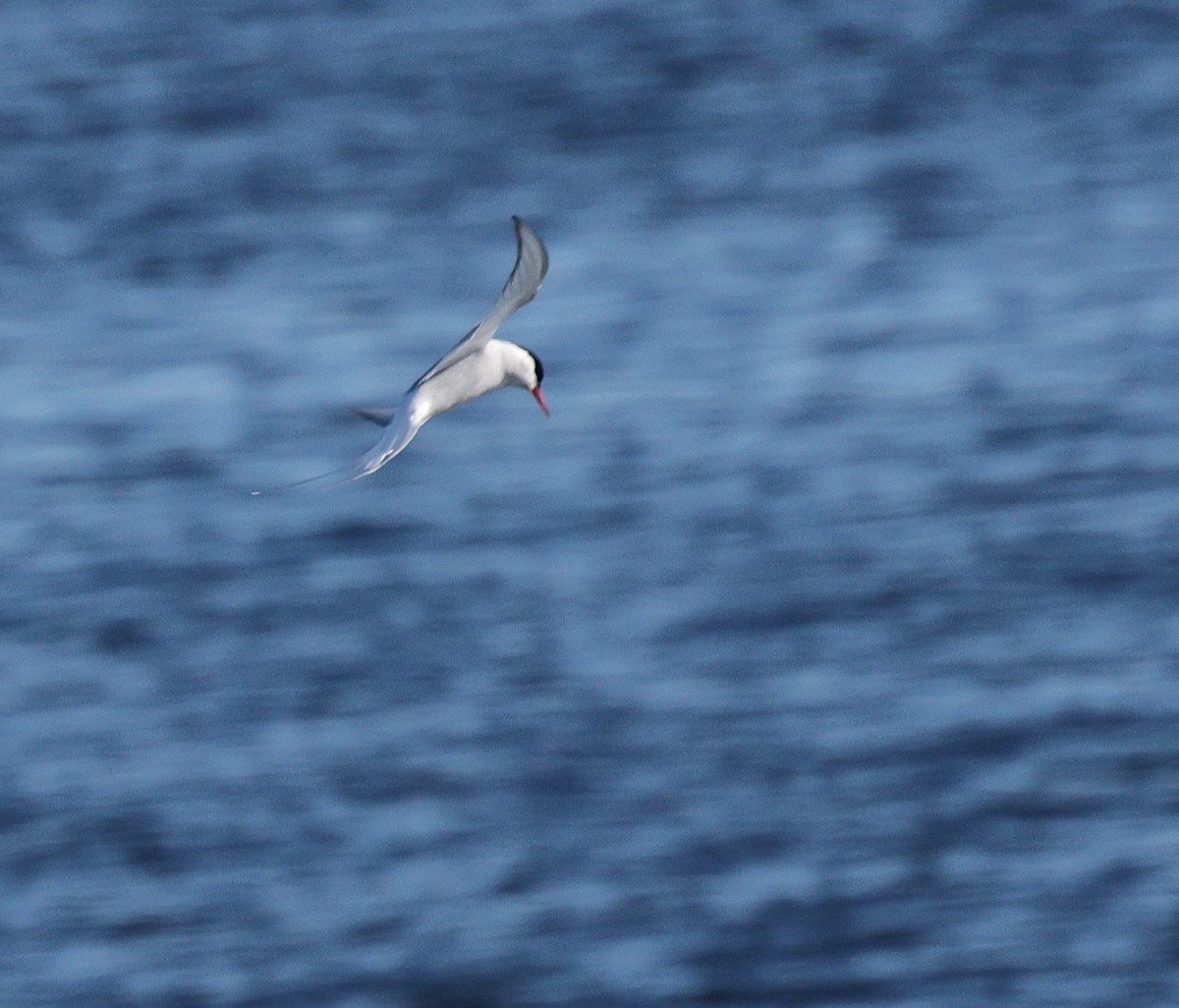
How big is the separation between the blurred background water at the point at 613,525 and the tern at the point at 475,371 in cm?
239

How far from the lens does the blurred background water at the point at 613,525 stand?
949 cm

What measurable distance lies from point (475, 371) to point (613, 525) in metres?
4.58

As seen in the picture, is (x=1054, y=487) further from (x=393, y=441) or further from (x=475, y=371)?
(x=393, y=441)

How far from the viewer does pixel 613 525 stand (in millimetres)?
12445

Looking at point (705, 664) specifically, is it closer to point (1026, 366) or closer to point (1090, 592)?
point (1090, 592)

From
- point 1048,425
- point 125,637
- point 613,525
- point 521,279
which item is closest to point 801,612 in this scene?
point 613,525

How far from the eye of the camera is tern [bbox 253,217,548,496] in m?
6.54

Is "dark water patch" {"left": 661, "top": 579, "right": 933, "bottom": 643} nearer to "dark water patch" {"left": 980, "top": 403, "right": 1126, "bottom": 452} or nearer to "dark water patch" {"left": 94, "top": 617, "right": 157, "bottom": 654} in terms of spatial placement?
"dark water patch" {"left": 980, "top": 403, "right": 1126, "bottom": 452}

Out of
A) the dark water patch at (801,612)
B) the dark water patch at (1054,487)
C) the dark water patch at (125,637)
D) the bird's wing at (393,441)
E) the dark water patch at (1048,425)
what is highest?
→ the dark water patch at (1048,425)

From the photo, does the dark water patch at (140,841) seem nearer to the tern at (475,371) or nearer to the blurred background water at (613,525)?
the blurred background water at (613,525)

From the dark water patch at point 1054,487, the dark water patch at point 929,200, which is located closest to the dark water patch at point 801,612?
the dark water patch at point 1054,487

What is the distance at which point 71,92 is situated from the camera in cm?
2042

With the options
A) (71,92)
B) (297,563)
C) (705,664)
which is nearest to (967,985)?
(705,664)

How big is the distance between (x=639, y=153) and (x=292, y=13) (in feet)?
15.7
